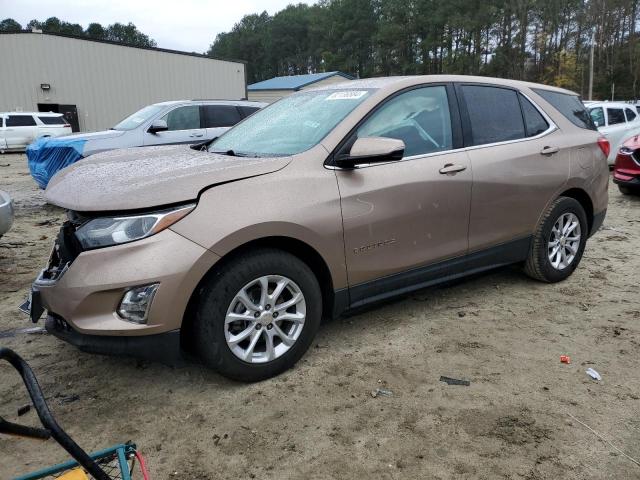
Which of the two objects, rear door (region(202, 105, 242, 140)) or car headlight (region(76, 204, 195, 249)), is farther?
rear door (region(202, 105, 242, 140))

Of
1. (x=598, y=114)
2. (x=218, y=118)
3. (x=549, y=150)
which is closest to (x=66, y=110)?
(x=218, y=118)

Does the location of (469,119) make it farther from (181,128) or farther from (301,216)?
(181,128)

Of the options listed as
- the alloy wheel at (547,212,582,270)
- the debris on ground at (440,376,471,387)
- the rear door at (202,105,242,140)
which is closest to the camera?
the debris on ground at (440,376,471,387)

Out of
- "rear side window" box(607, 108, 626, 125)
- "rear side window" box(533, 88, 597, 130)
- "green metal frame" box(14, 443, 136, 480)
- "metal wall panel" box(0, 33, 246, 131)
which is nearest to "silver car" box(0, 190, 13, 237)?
"green metal frame" box(14, 443, 136, 480)

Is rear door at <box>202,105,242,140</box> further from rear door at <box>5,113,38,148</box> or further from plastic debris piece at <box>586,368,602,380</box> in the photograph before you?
rear door at <box>5,113,38,148</box>

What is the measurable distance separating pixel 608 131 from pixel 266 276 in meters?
11.5

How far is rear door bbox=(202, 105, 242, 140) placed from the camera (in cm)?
932

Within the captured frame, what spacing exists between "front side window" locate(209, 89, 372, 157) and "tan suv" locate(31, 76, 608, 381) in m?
0.01

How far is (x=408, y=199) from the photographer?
10.9 feet

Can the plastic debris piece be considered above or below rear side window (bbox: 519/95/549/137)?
below

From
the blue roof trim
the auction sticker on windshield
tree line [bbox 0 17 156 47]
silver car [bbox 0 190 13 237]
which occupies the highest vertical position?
tree line [bbox 0 17 156 47]

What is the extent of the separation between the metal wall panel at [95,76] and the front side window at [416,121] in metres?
28.2

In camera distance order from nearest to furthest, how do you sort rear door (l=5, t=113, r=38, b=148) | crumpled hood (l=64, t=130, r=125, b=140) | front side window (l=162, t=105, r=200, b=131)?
crumpled hood (l=64, t=130, r=125, b=140)
front side window (l=162, t=105, r=200, b=131)
rear door (l=5, t=113, r=38, b=148)

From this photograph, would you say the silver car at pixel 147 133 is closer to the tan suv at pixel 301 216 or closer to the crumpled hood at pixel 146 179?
the tan suv at pixel 301 216
